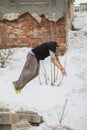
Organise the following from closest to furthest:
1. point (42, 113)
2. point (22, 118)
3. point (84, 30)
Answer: point (22, 118) → point (42, 113) → point (84, 30)

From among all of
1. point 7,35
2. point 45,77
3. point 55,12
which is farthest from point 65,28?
point 45,77

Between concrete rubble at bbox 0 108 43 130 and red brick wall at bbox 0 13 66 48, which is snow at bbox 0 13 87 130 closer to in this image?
concrete rubble at bbox 0 108 43 130

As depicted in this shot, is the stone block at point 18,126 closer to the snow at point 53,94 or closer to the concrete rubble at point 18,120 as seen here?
the concrete rubble at point 18,120

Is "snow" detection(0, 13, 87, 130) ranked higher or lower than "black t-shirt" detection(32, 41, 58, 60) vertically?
lower

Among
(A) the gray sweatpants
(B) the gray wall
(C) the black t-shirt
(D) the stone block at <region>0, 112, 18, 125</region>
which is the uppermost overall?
(B) the gray wall

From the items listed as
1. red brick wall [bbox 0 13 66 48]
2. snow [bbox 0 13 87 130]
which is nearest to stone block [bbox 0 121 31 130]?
snow [bbox 0 13 87 130]

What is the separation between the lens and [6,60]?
11.4 m

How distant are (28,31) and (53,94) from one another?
3469 millimetres

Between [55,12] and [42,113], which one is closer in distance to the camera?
[42,113]

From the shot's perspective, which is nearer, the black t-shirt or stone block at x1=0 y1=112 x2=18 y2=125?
stone block at x1=0 y1=112 x2=18 y2=125

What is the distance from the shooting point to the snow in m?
8.22

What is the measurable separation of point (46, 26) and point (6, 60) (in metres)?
1.63

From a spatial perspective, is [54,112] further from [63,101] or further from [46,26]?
[46,26]

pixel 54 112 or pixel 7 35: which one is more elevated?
pixel 7 35
